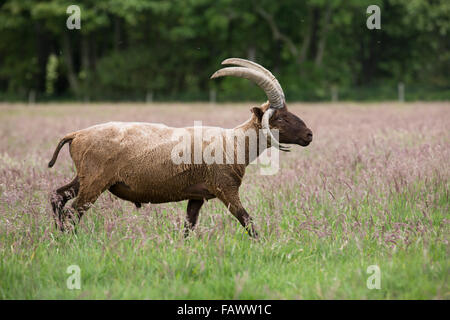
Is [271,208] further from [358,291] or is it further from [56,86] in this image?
[56,86]

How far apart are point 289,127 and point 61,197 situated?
8.46 feet

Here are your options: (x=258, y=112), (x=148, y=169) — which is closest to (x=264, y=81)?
(x=258, y=112)

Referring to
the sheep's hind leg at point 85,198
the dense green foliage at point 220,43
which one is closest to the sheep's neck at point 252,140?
the sheep's hind leg at point 85,198

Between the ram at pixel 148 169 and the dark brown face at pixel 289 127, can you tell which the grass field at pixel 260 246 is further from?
the dark brown face at pixel 289 127

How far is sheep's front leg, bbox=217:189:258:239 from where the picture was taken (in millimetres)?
5278

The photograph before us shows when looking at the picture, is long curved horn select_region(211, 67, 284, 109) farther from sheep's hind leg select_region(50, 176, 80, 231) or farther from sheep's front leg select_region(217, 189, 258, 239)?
sheep's hind leg select_region(50, 176, 80, 231)

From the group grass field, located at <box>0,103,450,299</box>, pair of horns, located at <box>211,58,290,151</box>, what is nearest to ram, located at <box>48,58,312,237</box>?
pair of horns, located at <box>211,58,290,151</box>

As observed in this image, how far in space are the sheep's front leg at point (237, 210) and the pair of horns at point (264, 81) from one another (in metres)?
0.71

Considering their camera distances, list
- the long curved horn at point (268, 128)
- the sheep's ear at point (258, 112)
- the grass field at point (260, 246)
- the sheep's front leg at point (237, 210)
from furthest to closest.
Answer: the sheep's ear at point (258, 112)
the long curved horn at point (268, 128)
the sheep's front leg at point (237, 210)
the grass field at point (260, 246)

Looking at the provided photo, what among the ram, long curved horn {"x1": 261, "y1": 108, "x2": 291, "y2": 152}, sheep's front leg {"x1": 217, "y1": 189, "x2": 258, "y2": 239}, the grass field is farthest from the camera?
long curved horn {"x1": 261, "y1": 108, "x2": 291, "y2": 152}

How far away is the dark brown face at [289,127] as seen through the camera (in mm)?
5777

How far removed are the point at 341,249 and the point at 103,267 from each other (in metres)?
2.16

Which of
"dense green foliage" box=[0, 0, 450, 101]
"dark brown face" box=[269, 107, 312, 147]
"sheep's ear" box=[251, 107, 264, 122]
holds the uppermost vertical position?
"dense green foliage" box=[0, 0, 450, 101]
